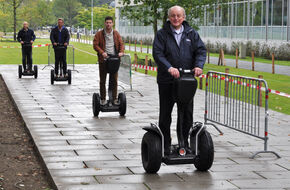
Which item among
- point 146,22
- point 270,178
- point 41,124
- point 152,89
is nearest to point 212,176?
point 270,178

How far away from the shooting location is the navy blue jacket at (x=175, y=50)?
6820 mm

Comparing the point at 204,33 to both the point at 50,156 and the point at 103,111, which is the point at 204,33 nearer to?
the point at 103,111

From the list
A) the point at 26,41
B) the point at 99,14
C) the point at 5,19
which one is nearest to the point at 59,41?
the point at 26,41

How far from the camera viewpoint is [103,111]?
1161 centimetres

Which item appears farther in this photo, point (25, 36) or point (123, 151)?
point (25, 36)

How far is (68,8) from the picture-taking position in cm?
13550

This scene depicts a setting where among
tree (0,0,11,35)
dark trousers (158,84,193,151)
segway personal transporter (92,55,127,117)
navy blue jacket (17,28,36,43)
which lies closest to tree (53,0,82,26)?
tree (0,0,11,35)

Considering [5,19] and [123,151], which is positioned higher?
[5,19]

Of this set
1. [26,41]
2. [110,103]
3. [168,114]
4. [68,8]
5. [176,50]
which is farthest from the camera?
[68,8]

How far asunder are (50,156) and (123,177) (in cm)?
145

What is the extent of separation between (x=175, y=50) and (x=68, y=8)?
130889mm

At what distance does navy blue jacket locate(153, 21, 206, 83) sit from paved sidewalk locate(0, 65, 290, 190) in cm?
113

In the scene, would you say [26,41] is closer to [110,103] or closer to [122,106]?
[110,103]

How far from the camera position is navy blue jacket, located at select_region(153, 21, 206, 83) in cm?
682
